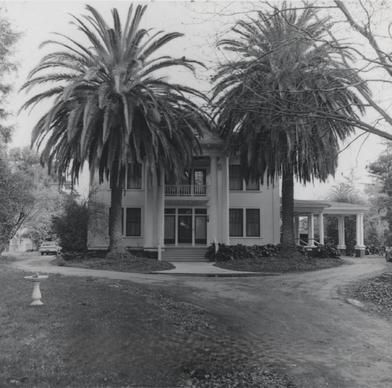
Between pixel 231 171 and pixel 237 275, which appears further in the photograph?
pixel 231 171

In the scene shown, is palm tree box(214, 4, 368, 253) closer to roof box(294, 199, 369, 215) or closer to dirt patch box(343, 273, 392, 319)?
dirt patch box(343, 273, 392, 319)

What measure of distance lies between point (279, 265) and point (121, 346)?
Result: 48.6ft

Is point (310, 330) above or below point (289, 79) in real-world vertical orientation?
below

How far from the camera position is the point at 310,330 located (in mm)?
7621

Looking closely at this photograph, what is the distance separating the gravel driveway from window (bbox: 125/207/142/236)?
45.2ft

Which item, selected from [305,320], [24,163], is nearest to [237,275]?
[305,320]

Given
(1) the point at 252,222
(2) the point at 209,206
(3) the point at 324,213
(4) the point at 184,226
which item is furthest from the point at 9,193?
(3) the point at 324,213

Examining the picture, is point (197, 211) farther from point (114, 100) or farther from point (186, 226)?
point (114, 100)

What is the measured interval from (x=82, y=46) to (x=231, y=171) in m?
12.0

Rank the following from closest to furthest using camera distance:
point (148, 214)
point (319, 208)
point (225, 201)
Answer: point (148, 214), point (225, 201), point (319, 208)

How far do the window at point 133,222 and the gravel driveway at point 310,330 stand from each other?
1378cm

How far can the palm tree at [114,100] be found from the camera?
1973 cm

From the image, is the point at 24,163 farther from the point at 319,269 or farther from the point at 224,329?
the point at 224,329

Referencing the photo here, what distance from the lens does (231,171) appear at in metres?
28.1
